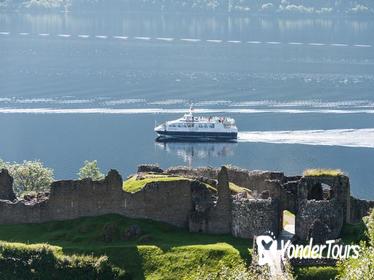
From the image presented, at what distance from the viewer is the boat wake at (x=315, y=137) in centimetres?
15075

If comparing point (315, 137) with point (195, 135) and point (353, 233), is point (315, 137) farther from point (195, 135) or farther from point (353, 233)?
point (353, 233)

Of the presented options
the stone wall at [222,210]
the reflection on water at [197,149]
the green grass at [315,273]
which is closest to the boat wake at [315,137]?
the reflection on water at [197,149]

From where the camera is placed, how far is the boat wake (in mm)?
150750

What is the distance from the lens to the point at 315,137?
153 metres

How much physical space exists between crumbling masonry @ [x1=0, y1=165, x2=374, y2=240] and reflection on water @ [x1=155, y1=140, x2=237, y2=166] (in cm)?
8108

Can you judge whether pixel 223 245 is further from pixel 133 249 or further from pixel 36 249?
→ pixel 36 249

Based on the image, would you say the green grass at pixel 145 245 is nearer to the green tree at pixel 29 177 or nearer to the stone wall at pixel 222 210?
the stone wall at pixel 222 210

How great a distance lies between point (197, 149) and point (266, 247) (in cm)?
9662

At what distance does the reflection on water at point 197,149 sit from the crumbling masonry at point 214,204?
81.1 m

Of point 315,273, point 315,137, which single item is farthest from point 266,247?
point 315,137

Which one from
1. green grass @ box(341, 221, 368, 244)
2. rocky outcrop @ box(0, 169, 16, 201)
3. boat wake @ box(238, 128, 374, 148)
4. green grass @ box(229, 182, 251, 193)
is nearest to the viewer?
green grass @ box(341, 221, 368, 244)

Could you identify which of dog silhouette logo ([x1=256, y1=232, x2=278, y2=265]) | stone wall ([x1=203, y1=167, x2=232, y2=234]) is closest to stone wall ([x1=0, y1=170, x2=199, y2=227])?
stone wall ([x1=203, y1=167, x2=232, y2=234])

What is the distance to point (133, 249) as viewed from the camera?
188 ft

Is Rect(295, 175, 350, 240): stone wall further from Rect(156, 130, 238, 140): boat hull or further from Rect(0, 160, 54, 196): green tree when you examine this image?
Rect(156, 130, 238, 140): boat hull
